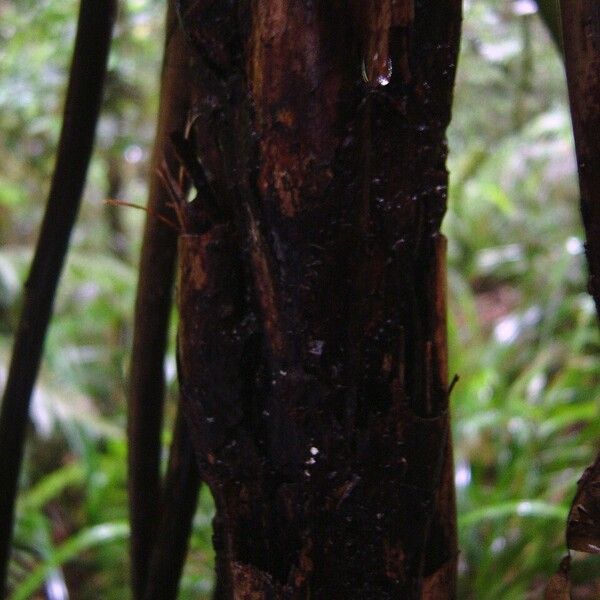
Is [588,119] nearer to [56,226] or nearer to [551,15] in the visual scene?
[551,15]

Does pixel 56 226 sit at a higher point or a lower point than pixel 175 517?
higher

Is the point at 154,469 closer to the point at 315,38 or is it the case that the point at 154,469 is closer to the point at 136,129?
the point at 315,38

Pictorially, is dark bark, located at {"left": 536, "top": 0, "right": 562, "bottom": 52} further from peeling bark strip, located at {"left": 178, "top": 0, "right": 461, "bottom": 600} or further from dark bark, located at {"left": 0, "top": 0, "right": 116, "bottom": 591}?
dark bark, located at {"left": 0, "top": 0, "right": 116, "bottom": 591}

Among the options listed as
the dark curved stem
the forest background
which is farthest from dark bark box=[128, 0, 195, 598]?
the forest background

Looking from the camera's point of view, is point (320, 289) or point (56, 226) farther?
point (56, 226)

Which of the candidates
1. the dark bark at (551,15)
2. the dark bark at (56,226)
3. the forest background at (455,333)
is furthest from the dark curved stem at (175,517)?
the forest background at (455,333)

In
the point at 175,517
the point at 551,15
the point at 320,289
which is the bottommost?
the point at 175,517

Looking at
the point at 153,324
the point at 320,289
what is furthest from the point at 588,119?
the point at 153,324

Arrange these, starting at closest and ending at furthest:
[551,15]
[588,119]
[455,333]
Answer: [588,119], [551,15], [455,333]
